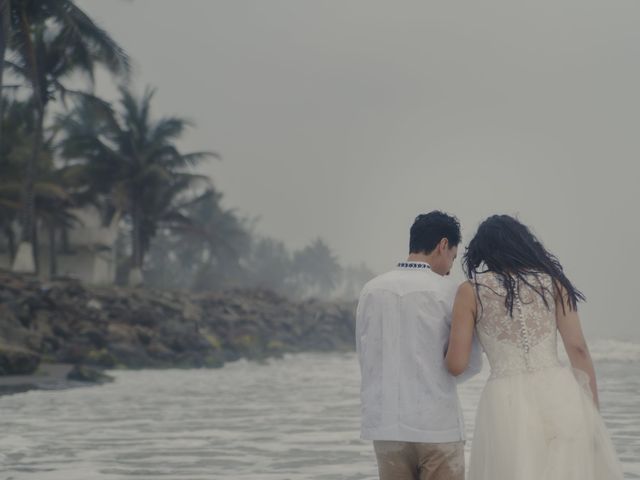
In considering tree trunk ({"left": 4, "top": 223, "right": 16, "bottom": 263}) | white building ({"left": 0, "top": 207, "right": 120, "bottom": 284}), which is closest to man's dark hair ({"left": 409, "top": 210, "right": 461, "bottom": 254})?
tree trunk ({"left": 4, "top": 223, "right": 16, "bottom": 263})

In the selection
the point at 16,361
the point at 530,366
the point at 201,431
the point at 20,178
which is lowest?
the point at 201,431

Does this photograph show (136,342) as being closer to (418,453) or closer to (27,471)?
(27,471)

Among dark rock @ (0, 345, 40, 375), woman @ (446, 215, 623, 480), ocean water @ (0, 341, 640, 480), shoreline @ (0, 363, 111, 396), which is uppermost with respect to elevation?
woman @ (446, 215, 623, 480)

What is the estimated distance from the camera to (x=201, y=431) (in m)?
12.1

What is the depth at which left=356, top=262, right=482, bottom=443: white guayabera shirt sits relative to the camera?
11.8 ft

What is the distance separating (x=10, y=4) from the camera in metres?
26.6

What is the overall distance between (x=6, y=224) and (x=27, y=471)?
31.0 metres

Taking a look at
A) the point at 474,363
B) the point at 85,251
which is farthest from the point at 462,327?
the point at 85,251

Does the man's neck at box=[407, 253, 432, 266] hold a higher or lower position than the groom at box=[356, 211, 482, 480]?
higher

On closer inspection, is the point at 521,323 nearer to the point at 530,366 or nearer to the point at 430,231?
the point at 530,366

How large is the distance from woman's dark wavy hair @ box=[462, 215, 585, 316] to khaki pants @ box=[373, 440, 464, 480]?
21.0 inches

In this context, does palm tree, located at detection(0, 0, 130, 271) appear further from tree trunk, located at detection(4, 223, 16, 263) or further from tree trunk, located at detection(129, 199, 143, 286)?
tree trunk, located at detection(129, 199, 143, 286)

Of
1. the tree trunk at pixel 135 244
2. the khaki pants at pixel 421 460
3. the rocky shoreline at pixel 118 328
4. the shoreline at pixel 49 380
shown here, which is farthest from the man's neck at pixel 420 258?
the tree trunk at pixel 135 244

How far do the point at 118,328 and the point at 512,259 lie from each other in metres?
29.2
